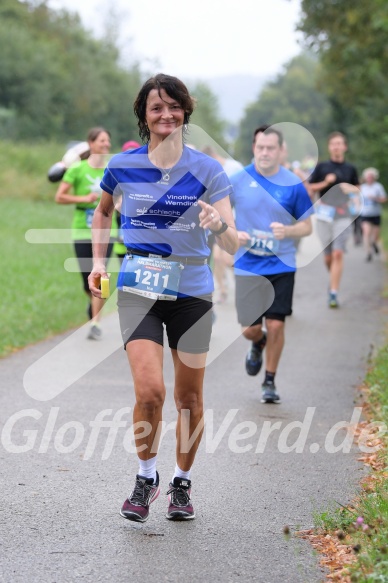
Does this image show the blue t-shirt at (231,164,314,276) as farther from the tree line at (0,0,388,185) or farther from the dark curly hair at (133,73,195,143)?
the tree line at (0,0,388,185)

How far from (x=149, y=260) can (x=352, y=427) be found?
10.2 ft

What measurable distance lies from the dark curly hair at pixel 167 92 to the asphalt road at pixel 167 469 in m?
1.99

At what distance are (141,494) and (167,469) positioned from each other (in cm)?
113

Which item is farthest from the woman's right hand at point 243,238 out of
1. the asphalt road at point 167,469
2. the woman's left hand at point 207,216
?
the woman's left hand at point 207,216

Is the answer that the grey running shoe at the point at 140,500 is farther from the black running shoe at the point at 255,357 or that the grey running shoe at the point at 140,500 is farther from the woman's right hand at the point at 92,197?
the woman's right hand at the point at 92,197

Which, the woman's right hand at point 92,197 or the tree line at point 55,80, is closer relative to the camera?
the woman's right hand at point 92,197

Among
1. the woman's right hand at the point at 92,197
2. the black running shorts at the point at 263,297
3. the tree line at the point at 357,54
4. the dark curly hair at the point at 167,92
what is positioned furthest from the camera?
the tree line at the point at 357,54

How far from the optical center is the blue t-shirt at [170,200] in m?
5.13

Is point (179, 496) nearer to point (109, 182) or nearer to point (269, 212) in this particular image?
point (109, 182)

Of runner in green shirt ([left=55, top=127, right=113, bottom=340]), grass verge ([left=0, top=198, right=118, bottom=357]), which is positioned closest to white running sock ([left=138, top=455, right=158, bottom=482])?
grass verge ([left=0, top=198, right=118, bottom=357])

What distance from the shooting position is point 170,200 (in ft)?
16.8

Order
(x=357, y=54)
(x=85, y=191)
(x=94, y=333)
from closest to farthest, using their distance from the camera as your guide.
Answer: (x=85, y=191), (x=94, y=333), (x=357, y=54)

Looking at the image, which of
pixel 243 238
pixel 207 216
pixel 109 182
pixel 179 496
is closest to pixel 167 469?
pixel 179 496

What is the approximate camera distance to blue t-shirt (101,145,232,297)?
513cm
